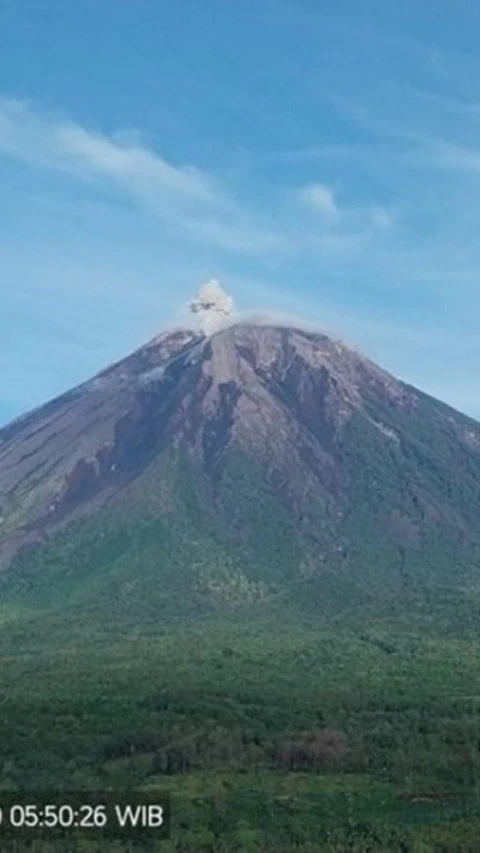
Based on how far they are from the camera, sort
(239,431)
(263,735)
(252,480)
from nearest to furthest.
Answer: (263,735)
(252,480)
(239,431)

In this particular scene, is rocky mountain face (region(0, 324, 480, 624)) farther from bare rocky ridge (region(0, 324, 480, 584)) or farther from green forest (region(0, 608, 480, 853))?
green forest (region(0, 608, 480, 853))

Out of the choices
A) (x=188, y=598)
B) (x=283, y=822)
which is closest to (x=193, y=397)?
(x=188, y=598)

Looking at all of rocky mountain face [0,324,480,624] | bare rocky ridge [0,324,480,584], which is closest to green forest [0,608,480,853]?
rocky mountain face [0,324,480,624]

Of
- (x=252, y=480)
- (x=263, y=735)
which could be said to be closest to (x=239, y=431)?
(x=252, y=480)

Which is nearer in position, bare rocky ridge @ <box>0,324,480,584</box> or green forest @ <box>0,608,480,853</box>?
green forest @ <box>0,608,480,853</box>

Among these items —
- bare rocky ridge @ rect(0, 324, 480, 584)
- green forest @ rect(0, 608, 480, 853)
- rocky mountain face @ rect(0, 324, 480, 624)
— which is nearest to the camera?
green forest @ rect(0, 608, 480, 853)

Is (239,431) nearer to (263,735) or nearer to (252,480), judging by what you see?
(252,480)

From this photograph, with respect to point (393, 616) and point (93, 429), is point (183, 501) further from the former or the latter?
point (393, 616)

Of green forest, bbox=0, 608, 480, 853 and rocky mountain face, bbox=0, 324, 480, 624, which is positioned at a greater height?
rocky mountain face, bbox=0, 324, 480, 624

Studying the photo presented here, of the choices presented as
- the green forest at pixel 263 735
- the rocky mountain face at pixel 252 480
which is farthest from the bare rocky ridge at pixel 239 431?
the green forest at pixel 263 735

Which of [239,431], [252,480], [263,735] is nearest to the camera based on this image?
[263,735]
